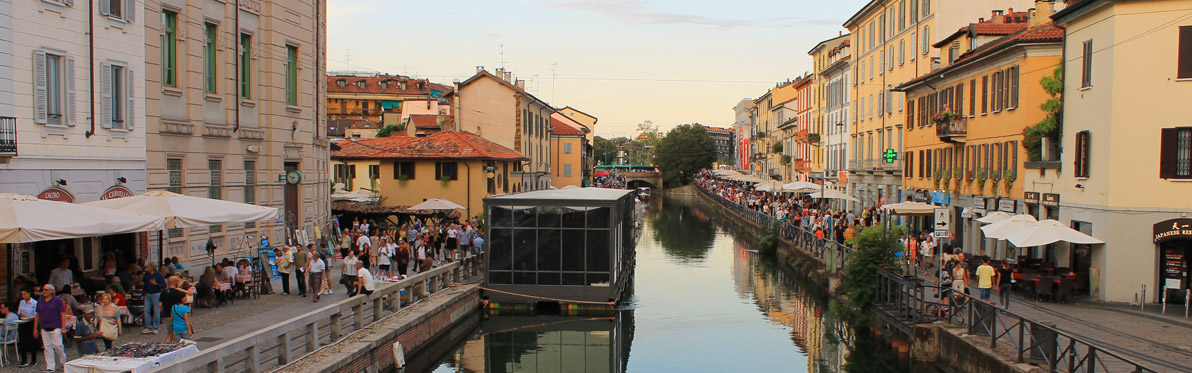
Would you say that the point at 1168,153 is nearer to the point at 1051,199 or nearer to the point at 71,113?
the point at 1051,199

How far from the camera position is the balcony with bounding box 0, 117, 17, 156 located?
594 inches

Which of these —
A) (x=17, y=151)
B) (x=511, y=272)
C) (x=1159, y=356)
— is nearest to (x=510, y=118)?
(x=511, y=272)

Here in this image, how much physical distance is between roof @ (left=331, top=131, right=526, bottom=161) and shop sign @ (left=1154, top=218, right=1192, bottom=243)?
28.0 metres

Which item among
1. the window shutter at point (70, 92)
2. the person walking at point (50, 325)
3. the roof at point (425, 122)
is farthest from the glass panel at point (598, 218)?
the roof at point (425, 122)

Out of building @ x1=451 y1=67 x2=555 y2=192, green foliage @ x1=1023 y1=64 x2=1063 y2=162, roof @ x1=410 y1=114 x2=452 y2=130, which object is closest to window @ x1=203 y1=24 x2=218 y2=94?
green foliage @ x1=1023 y1=64 x2=1063 y2=162

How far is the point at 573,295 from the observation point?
23.0 metres

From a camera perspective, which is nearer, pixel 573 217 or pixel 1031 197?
pixel 573 217

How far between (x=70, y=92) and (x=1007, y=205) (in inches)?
931

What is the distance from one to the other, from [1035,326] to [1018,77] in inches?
615

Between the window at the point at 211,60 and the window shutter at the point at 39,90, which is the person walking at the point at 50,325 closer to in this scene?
the window shutter at the point at 39,90

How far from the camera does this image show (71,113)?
1733 cm

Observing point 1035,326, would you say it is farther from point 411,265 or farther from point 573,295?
point 411,265

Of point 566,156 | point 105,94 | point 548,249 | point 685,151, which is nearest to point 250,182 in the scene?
point 105,94

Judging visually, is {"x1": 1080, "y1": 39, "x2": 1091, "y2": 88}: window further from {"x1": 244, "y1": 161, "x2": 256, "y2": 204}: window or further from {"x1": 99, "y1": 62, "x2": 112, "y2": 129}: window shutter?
{"x1": 99, "y1": 62, "x2": 112, "y2": 129}: window shutter
